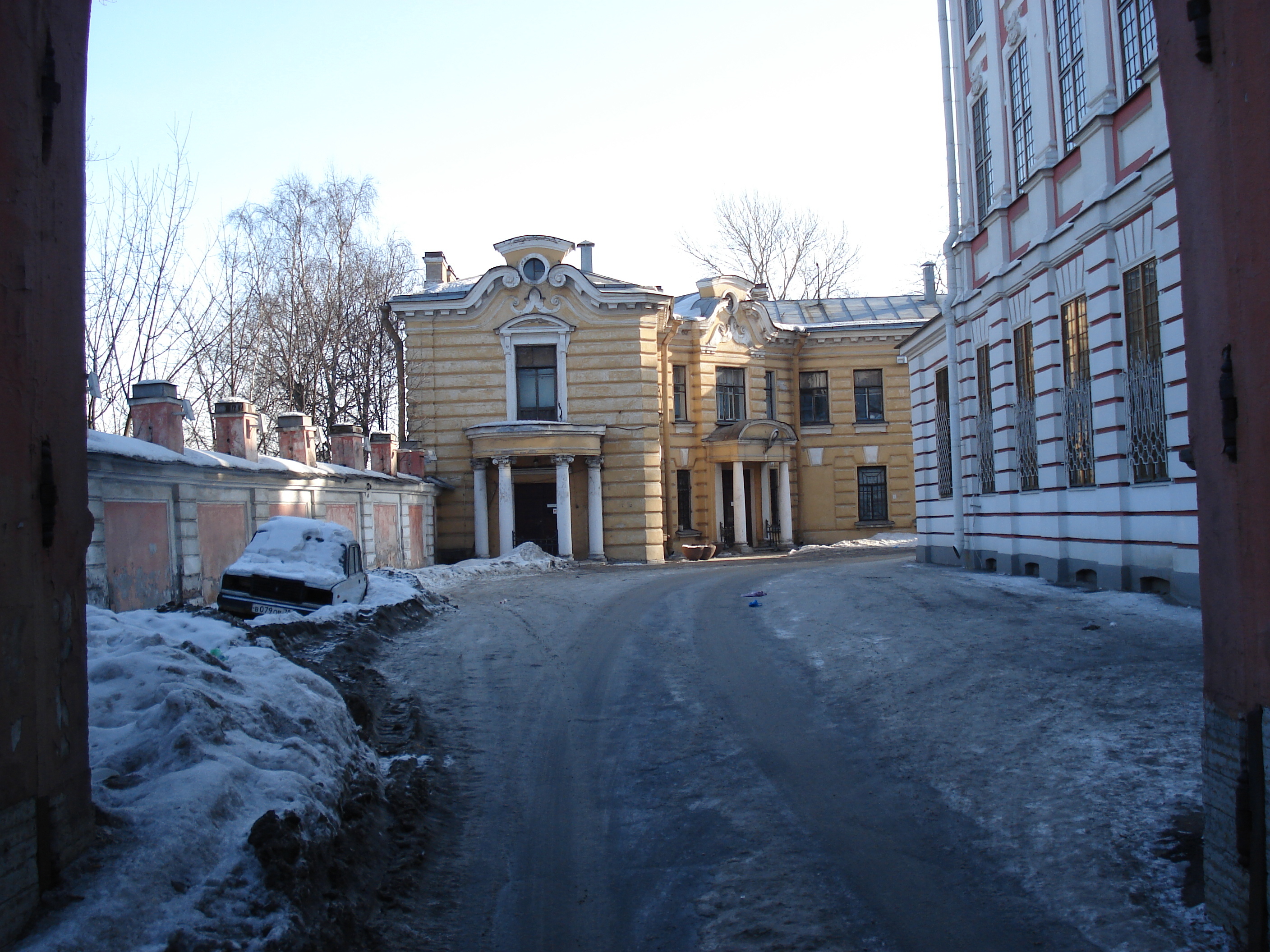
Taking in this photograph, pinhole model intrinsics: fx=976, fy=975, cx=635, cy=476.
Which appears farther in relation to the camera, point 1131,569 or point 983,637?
point 1131,569

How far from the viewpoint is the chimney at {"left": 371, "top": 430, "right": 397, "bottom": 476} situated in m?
25.5

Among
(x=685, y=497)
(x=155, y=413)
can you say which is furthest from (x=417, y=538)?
(x=155, y=413)

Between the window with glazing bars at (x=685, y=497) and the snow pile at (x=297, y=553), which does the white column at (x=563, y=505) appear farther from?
the snow pile at (x=297, y=553)

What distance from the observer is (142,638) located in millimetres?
6711

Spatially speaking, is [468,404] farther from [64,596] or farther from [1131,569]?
[64,596]

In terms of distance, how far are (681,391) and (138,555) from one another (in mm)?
24075

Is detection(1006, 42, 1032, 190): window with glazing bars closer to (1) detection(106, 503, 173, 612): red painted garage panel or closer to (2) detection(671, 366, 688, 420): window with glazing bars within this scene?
(1) detection(106, 503, 173, 612): red painted garage panel

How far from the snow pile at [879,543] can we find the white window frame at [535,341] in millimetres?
9435

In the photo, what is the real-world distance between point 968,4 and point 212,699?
19.6 m

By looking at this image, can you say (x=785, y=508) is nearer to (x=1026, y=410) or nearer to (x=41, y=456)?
(x=1026, y=410)

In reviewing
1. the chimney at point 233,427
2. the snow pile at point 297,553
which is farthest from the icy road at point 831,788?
the chimney at point 233,427

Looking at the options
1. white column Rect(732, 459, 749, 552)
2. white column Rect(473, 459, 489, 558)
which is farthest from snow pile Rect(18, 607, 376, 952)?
white column Rect(732, 459, 749, 552)

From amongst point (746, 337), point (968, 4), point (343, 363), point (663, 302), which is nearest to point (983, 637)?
point (968, 4)

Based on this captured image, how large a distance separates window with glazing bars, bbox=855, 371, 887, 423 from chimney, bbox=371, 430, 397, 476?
64.3 ft
